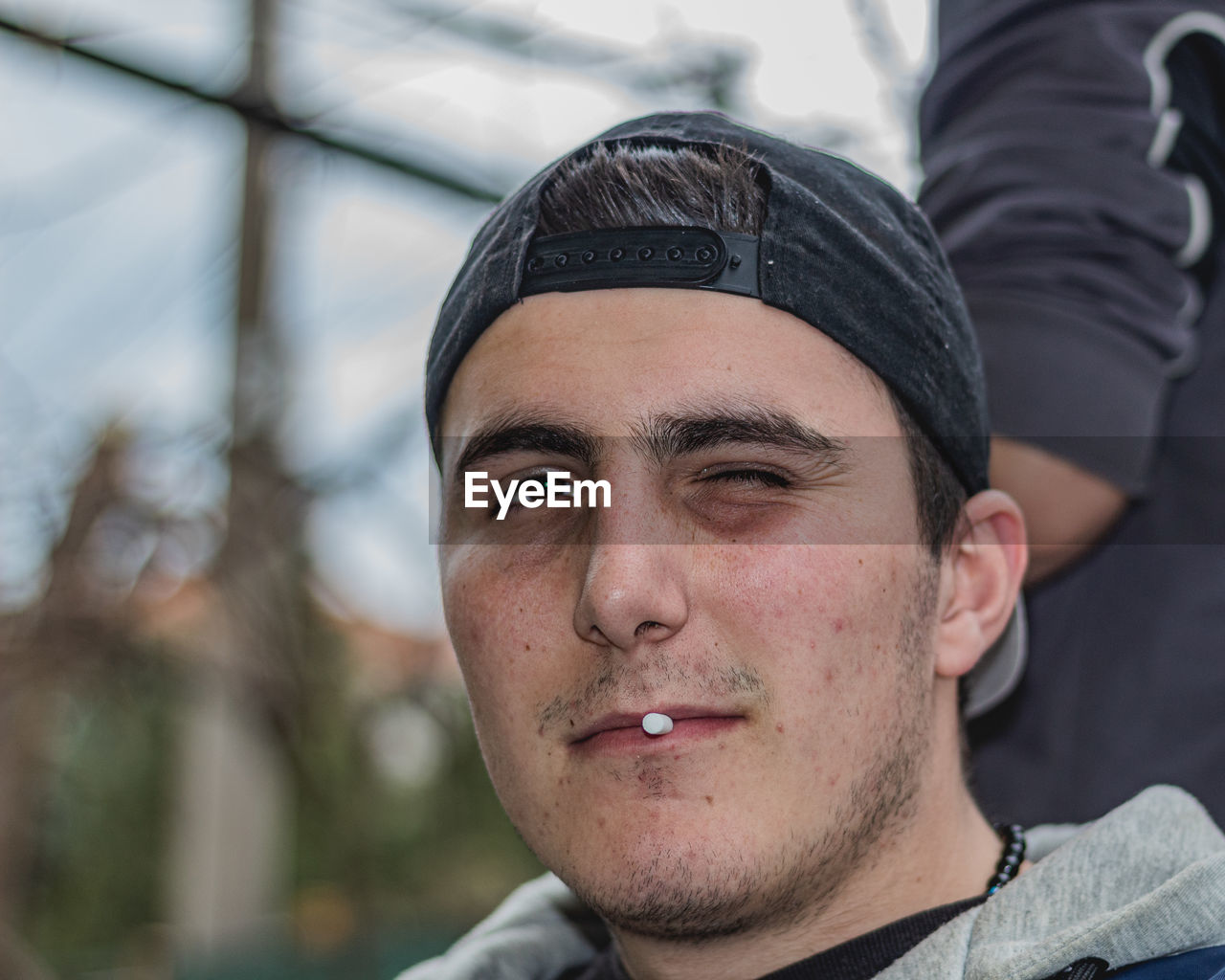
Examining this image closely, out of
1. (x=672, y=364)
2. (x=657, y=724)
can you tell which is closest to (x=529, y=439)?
(x=672, y=364)

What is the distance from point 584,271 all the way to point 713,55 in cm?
226

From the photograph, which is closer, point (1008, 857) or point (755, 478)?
point (755, 478)

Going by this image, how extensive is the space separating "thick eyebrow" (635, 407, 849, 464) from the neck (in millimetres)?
350

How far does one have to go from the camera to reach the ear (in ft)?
3.83

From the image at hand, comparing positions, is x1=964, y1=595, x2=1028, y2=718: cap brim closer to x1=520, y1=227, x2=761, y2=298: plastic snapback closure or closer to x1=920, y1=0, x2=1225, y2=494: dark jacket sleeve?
x1=920, y1=0, x2=1225, y2=494: dark jacket sleeve

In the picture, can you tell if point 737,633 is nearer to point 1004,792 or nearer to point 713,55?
point 1004,792

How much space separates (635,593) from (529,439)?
9.0 inches

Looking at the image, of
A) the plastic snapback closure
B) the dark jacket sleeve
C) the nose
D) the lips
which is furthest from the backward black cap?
the lips

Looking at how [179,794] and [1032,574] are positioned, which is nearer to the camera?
[1032,574]

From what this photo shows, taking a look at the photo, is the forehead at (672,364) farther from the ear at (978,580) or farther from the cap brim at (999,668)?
the cap brim at (999,668)

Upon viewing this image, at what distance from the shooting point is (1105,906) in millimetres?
956

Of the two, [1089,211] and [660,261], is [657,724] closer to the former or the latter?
[660,261]

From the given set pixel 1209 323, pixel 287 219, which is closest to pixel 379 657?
pixel 287 219

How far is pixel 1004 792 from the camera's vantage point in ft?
5.20
